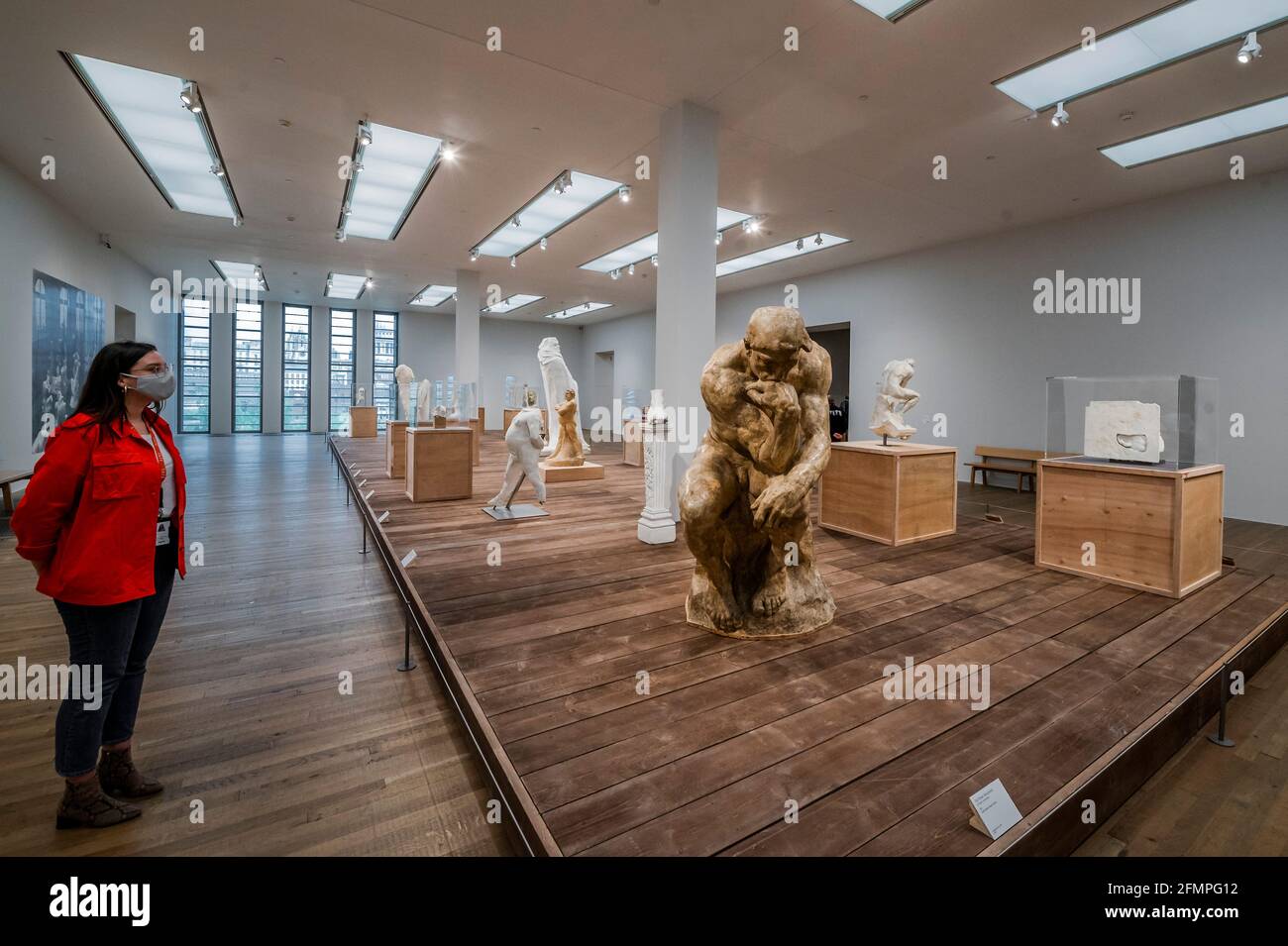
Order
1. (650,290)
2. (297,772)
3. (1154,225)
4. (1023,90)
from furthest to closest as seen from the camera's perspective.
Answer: (650,290), (1154,225), (1023,90), (297,772)

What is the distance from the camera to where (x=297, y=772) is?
7.44 ft

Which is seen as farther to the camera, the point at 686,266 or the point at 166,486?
the point at 686,266

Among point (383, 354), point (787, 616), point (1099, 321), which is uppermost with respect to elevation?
point (383, 354)

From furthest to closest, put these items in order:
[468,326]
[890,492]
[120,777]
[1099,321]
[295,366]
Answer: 1. [295,366]
2. [468,326]
3. [1099,321]
4. [890,492]
5. [120,777]

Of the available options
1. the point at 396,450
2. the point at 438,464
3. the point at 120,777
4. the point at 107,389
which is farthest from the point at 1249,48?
the point at 396,450

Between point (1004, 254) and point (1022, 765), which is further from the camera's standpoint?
point (1004, 254)

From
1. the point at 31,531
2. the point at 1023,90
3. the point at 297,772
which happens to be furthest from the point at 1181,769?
the point at 1023,90

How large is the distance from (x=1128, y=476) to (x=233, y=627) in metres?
5.96

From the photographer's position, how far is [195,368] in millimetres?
18234

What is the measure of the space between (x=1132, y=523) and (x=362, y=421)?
53.8 feet

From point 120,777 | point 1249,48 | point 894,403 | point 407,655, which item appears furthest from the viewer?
point 894,403

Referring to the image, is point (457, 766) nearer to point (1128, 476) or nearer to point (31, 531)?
point (31, 531)

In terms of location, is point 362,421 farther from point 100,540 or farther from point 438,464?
point 100,540

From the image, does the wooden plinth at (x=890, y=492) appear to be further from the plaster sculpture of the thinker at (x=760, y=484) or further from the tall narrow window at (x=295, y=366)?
the tall narrow window at (x=295, y=366)
